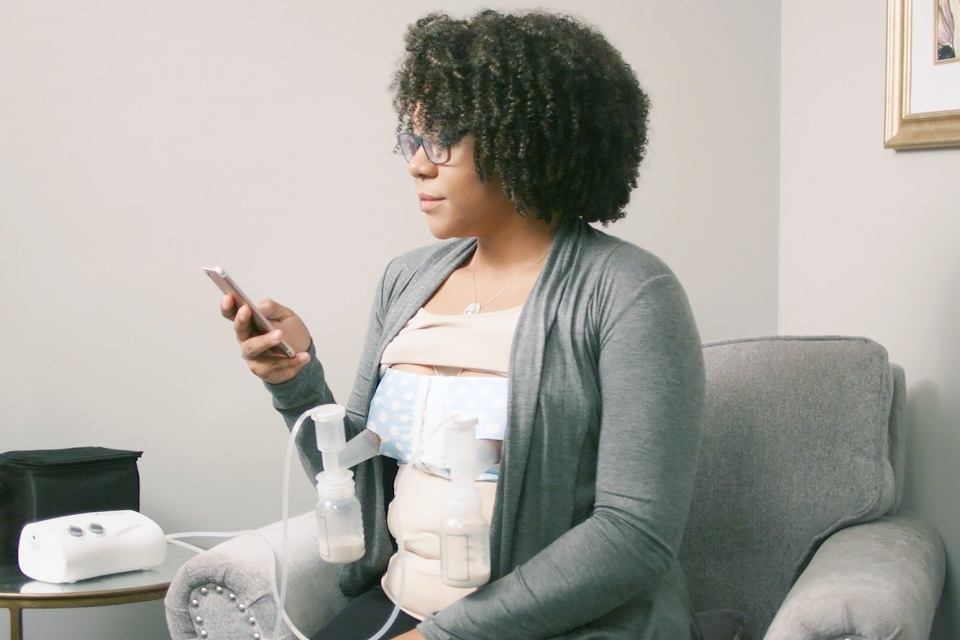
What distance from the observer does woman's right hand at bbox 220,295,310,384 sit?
50.6 inches

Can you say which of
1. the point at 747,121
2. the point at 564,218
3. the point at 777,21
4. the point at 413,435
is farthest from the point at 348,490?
the point at 777,21

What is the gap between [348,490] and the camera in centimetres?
127

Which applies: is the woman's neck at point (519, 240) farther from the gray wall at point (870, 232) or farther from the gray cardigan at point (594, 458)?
the gray wall at point (870, 232)

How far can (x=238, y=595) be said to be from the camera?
136 centimetres

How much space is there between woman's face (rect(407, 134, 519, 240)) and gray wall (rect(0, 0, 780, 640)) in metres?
0.82

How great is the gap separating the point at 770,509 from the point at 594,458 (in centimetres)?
42

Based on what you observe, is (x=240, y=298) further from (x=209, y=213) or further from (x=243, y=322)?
(x=209, y=213)

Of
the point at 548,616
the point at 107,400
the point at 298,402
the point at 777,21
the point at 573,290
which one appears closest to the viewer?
the point at 548,616

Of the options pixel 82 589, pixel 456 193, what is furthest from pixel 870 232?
pixel 82 589

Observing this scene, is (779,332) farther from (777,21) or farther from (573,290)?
(573,290)

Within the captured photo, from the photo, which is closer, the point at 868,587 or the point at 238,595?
the point at 868,587

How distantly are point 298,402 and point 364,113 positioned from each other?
93 centimetres

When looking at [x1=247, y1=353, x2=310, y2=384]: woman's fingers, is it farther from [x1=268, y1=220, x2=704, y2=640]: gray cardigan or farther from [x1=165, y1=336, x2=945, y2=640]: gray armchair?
[x1=165, y1=336, x2=945, y2=640]: gray armchair

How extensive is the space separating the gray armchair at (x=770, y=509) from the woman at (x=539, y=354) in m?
0.14
